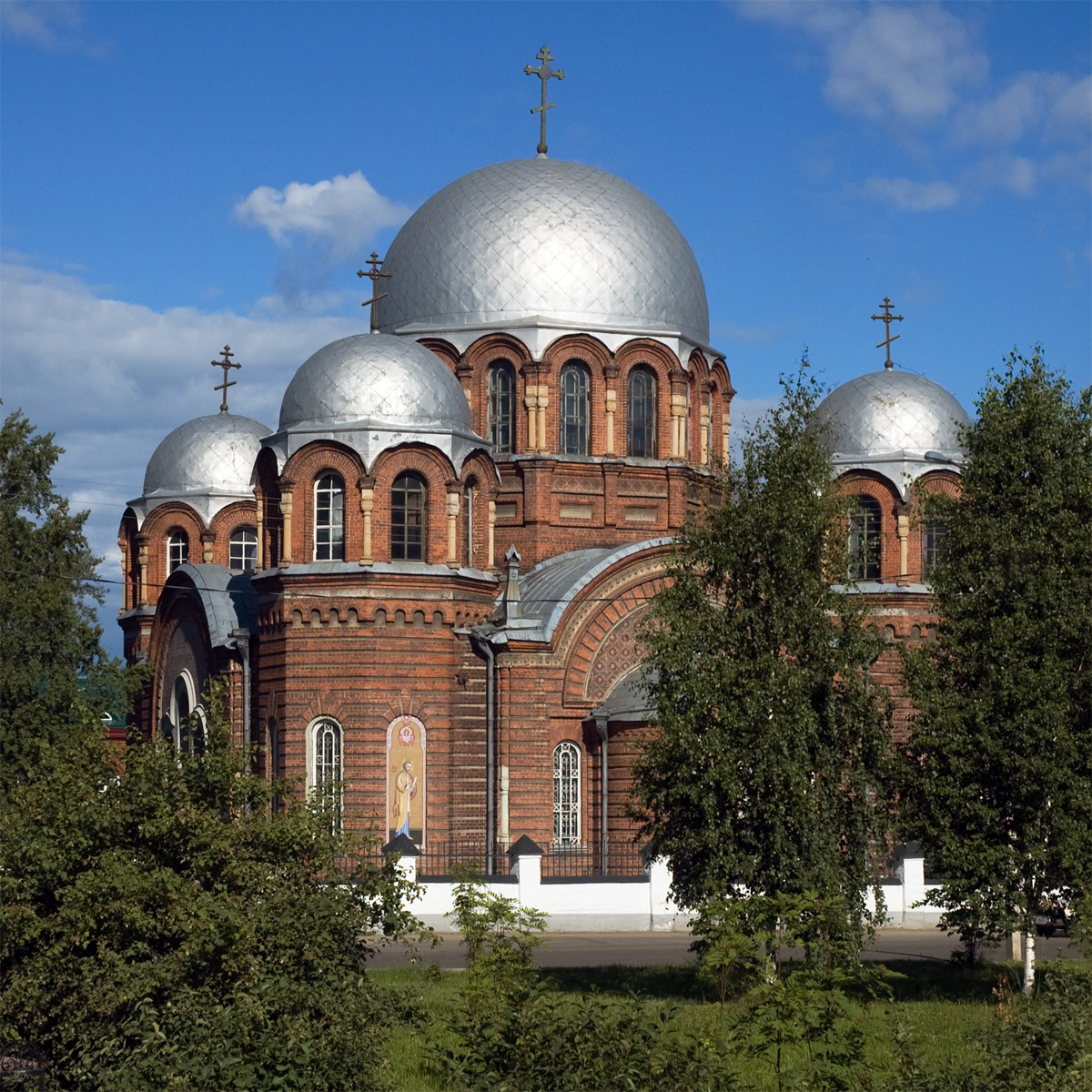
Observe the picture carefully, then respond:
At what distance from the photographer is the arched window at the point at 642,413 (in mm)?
30906

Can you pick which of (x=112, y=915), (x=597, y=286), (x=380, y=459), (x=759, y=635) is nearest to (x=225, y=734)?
(x=112, y=915)

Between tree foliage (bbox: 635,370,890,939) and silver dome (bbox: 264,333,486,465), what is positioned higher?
silver dome (bbox: 264,333,486,465)

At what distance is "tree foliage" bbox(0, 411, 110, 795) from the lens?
28.8 meters

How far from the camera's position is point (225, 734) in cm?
1294

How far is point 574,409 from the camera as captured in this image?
30594 millimetres

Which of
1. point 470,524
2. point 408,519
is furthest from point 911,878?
point 408,519

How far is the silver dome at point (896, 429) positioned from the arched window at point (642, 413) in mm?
4178

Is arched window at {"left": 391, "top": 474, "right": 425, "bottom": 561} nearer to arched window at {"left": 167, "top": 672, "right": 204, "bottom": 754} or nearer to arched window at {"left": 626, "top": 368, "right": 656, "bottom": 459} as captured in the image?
arched window at {"left": 626, "top": 368, "right": 656, "bottom": 459}

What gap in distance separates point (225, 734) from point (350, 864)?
12119mm

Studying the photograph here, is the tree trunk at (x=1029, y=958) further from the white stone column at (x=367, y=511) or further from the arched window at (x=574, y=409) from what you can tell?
the arched window at (x=574, y=409)

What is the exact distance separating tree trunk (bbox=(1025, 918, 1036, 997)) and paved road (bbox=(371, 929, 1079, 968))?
2.31 m

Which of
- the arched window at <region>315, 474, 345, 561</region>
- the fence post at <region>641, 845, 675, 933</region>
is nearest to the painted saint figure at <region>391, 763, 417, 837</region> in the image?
the arched window at <region>315, 474, 345, 561</region>

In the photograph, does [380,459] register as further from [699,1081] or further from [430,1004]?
Answer: [699,1081]

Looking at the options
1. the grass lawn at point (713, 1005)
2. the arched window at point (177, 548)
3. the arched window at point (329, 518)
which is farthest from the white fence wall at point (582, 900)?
the arched window at point (177, 548)
